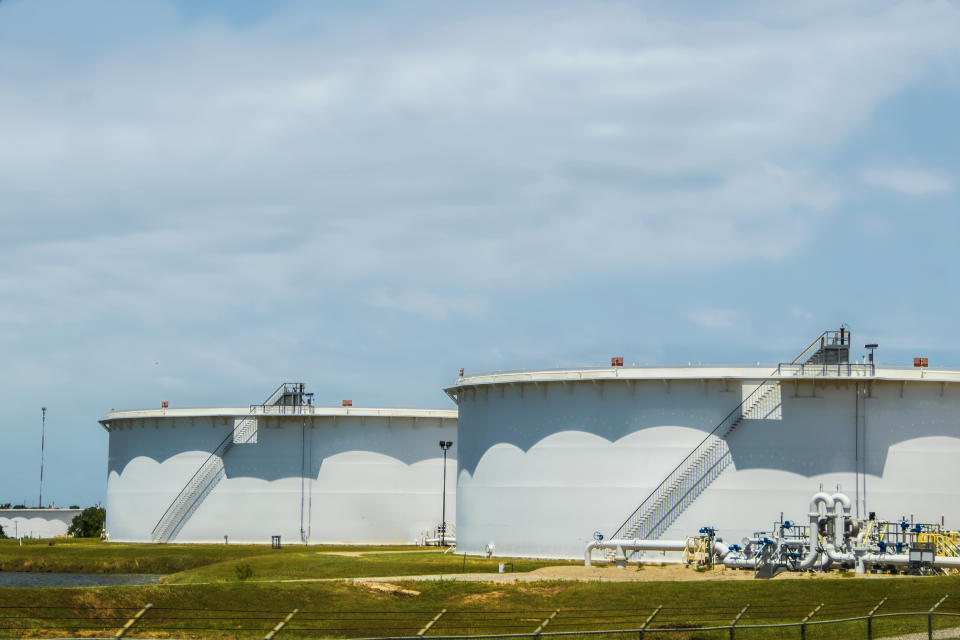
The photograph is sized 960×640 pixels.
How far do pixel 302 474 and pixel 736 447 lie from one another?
3151 cm

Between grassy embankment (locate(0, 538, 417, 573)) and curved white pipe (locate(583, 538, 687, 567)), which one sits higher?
curved white pipe (locate(583, 538, 687, 567))

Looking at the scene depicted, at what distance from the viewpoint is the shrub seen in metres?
109

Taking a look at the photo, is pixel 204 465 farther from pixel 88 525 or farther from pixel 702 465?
pixel 702 465

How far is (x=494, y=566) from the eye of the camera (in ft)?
180

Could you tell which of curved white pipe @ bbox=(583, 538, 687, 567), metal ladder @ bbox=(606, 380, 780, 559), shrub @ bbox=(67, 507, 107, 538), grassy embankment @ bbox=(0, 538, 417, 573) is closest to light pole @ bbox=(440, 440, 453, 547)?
grassy embankment @ bbox=(0, 538, 417, 573)

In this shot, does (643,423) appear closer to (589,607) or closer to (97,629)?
(589,607)

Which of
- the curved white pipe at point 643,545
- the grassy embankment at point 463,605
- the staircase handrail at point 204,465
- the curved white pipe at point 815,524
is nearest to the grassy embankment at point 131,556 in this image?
the staircase handrail at point 204,465

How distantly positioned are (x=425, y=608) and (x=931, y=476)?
2622 cm

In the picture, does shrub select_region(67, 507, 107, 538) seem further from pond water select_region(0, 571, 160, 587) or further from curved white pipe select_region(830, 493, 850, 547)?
curved white pipe select_region(830, 493, 850, 547)

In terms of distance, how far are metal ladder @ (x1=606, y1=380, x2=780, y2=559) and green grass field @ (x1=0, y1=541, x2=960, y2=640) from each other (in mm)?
13230

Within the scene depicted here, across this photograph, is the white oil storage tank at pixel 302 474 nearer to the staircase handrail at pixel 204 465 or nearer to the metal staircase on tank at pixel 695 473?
the staircase handrail at pixel 204 465

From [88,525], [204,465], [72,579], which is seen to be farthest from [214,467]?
[88,525]

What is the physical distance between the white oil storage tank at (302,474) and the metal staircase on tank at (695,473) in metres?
25.1

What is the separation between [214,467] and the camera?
80.7 meters
